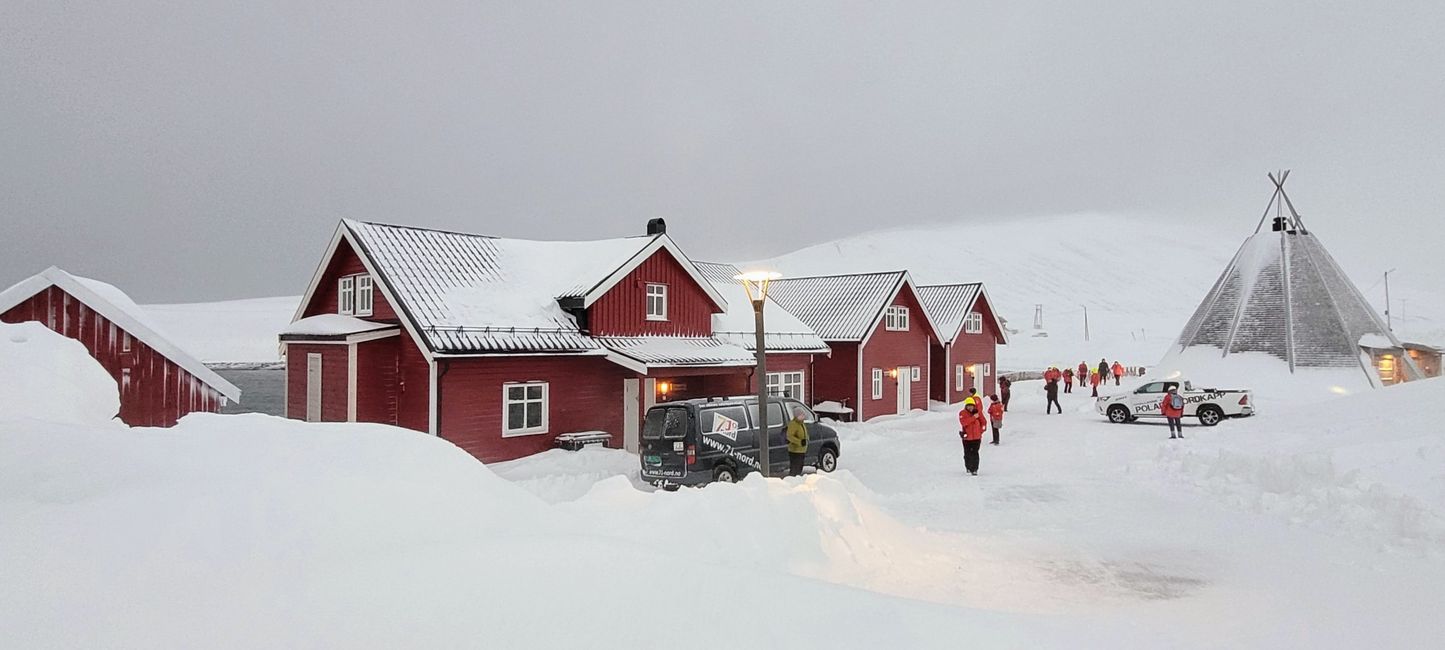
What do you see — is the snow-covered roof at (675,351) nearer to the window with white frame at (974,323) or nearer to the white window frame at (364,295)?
the white window frame at (364,295)

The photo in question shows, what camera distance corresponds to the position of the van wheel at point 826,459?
17.6 metres

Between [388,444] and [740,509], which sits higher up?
[388,444]

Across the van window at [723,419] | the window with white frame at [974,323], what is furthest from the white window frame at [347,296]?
the window with white frame at [974,323]

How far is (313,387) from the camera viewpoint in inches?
813

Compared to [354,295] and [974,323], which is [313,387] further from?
[974,323]

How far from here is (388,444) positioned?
19.2ft

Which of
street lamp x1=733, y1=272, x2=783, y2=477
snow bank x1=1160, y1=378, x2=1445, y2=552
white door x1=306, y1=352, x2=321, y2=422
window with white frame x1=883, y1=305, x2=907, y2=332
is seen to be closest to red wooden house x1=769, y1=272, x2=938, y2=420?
window with white frame x1=883, y1=305, x2=907, y2=332

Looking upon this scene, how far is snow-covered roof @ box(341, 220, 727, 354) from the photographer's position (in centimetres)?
1827

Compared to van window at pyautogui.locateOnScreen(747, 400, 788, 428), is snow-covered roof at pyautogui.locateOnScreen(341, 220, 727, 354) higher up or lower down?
higher up

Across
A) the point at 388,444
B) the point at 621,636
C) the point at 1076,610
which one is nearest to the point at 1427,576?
the point at 1076,610

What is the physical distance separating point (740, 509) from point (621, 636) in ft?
13.9

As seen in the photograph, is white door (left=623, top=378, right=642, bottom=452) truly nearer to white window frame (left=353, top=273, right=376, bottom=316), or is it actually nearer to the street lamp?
white window frame (left=353, top=273, right=376, bottom=316)

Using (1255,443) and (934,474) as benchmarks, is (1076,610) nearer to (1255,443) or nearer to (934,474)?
(934,474)

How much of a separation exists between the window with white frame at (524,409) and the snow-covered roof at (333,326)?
3.25 m
